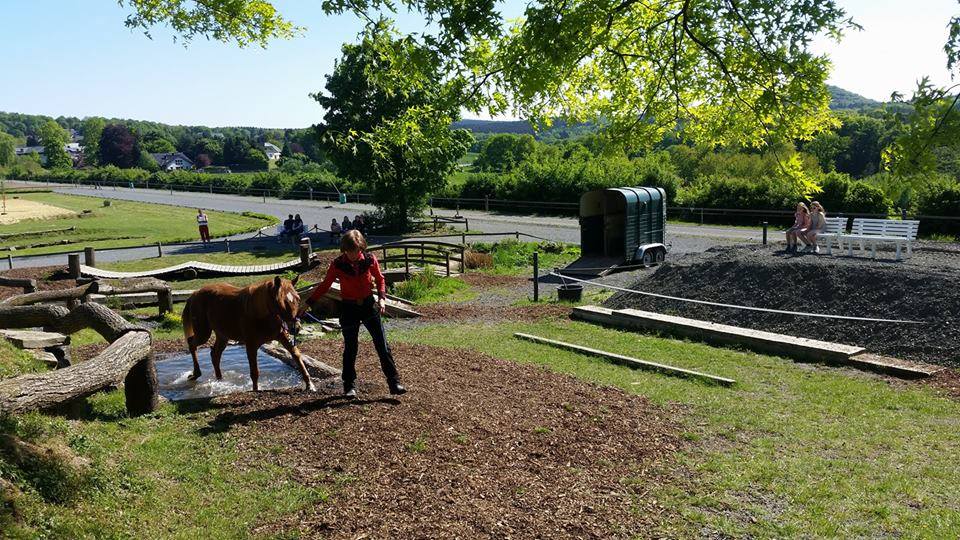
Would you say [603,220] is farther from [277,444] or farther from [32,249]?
[32,249]

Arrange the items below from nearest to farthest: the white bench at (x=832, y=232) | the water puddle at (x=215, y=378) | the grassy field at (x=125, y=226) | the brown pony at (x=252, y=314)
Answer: the brown pony at (x=252, y=314)
the water puddle at (x=215, y=378)
the white bench at (x=832, y=232)
the grassy field at (x=125, y=226)

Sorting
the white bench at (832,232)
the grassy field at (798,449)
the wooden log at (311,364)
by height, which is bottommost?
the grassy field at (798,449)

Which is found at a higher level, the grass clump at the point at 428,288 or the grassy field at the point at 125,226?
the grassy field at the point at 125,226

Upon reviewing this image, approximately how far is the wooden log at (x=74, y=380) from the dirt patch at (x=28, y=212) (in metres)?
46.7

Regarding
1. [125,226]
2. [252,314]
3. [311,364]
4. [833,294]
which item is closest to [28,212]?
[125,226]

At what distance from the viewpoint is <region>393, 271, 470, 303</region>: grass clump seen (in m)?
19.4

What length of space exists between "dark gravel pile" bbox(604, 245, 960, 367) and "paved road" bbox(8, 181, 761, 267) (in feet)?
39.1

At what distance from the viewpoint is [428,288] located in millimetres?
19969

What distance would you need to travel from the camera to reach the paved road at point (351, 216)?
30.8m

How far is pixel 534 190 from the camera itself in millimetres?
50094

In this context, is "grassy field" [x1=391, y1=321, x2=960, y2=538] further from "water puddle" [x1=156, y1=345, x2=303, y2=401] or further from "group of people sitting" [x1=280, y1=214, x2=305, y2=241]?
"group of people sitting" [x1=280, y1=214, x2=305, y2=241]

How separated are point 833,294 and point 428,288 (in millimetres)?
10350

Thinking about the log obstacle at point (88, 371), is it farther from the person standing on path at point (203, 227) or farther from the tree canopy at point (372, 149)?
the person standing on path at point (203, 227)

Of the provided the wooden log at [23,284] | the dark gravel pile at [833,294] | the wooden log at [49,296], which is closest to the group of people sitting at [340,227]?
the wooden log at [23,284]
